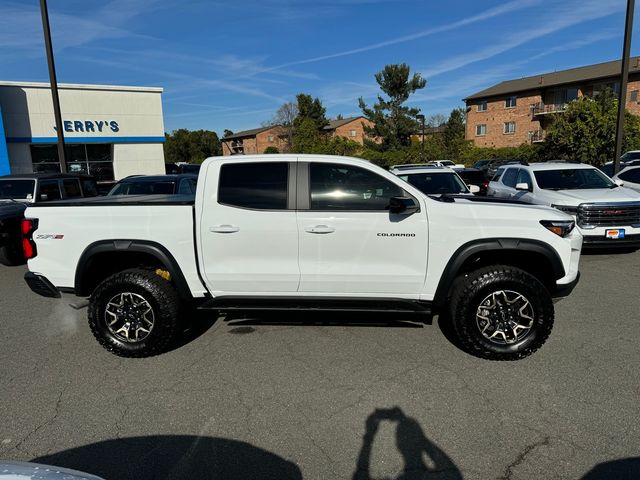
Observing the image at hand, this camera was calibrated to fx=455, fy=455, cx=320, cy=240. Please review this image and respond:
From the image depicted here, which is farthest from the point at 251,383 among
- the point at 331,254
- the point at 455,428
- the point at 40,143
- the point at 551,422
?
the point at 40,143

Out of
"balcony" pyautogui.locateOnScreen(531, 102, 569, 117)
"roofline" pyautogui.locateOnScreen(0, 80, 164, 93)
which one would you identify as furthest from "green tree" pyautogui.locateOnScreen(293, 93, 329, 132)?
"roofline" pyautogui.locateOnScreen(0, 80, 164, 93)

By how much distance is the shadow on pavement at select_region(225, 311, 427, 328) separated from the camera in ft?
16.1

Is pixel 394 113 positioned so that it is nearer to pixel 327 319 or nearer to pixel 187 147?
pixel 187 147

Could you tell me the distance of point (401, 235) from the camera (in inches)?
161

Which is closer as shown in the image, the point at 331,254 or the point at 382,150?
the point at 331,254

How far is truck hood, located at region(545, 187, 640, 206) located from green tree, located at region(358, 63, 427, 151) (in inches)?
1543

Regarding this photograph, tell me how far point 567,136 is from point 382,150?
2470 cm

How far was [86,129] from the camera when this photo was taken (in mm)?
23469

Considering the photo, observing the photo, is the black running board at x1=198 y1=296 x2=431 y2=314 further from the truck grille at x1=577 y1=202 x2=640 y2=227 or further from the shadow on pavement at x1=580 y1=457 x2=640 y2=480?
the truck grille at x1=577 y1=202 x2=640 y2=227

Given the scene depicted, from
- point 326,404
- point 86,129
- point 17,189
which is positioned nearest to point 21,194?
point 17,189

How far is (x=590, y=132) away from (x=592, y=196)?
18547mm

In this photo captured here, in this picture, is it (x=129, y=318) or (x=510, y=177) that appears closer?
(x=129, y=318)

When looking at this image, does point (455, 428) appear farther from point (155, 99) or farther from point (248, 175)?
point (155, 99)

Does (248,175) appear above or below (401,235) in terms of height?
above
